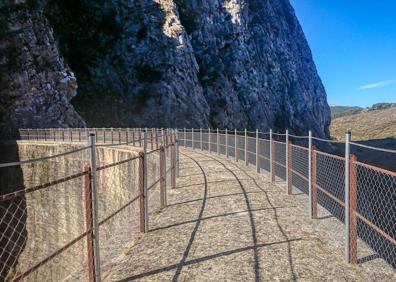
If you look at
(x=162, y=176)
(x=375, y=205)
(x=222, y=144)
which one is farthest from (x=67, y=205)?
(x=375, y=205)

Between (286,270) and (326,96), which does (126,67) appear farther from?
(326,96)

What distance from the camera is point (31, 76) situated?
4422 centimetres

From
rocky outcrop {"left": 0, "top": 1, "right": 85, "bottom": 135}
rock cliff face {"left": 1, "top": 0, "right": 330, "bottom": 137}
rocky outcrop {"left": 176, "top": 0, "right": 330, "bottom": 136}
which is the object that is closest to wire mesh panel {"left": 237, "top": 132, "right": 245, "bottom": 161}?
rocky outcrop {"left": 0, "top": 1, "right": 85, "bottom": 135}

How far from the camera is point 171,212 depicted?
31.4ft

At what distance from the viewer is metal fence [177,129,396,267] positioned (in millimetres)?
6168

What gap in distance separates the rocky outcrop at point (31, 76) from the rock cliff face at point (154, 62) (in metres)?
0.28

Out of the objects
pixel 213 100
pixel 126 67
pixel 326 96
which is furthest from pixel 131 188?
pixel 326 96

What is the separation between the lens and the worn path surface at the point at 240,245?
5820 millimetres

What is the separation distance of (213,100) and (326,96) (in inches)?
2577

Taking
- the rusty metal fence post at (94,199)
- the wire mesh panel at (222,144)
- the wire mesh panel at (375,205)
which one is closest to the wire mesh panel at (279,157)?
the wire mesh panel at (375,205)

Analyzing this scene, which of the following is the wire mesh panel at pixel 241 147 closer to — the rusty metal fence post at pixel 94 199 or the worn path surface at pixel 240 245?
the worn path surface at pixel 240 245

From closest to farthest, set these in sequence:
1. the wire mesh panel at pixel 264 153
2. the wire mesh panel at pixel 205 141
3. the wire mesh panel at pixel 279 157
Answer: the wire mesh panel at pixel 279 157 < the wire mesh panel at pixel 264 153 < the wire mesh panel at pixel 205 141

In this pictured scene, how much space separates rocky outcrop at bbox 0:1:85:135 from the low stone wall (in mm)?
14215

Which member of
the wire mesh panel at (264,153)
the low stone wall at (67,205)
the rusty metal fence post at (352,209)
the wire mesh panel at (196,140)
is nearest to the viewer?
the rusty metal fence post at (352,209)
